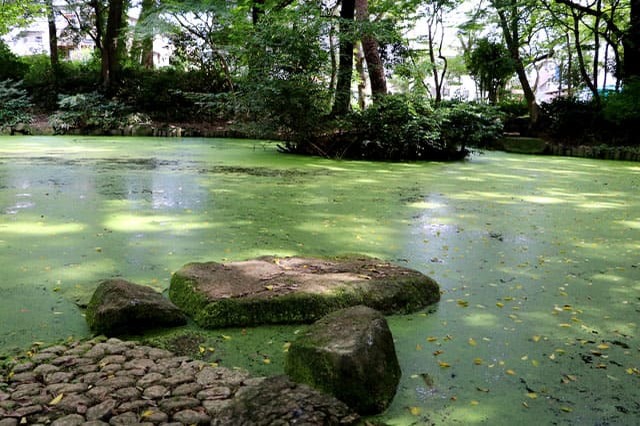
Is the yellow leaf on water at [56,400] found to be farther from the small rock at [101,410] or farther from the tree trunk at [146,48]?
the tree trunk at [146,48]

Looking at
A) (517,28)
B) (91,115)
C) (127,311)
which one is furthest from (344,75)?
(91,115)

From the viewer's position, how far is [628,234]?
3348 mm

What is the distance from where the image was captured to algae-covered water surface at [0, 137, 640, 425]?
1.53m

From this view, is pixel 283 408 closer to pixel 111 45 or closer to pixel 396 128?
pixel 396 128

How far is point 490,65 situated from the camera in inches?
Answer: 489

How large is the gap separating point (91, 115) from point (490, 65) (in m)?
8.60

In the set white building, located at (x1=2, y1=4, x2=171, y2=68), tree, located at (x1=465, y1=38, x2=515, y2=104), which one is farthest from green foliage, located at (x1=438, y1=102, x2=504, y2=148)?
white building, located at (x1=2, y1=4, x2=171, y2=68)

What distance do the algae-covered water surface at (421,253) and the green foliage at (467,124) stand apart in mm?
1510

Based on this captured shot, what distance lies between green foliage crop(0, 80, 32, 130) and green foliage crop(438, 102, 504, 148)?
855cm

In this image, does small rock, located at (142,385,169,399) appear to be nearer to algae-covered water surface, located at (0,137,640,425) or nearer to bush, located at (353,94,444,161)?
algae-covered water surface, located at (0,137,640,425)

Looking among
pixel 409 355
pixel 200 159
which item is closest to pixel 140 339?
pixel 409 355

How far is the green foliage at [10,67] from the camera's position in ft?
47.0

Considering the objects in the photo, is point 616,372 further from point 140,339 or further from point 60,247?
point 60,247

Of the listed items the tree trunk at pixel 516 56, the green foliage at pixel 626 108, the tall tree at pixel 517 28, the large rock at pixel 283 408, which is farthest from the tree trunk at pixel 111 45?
the large rock at pixel 283 408
